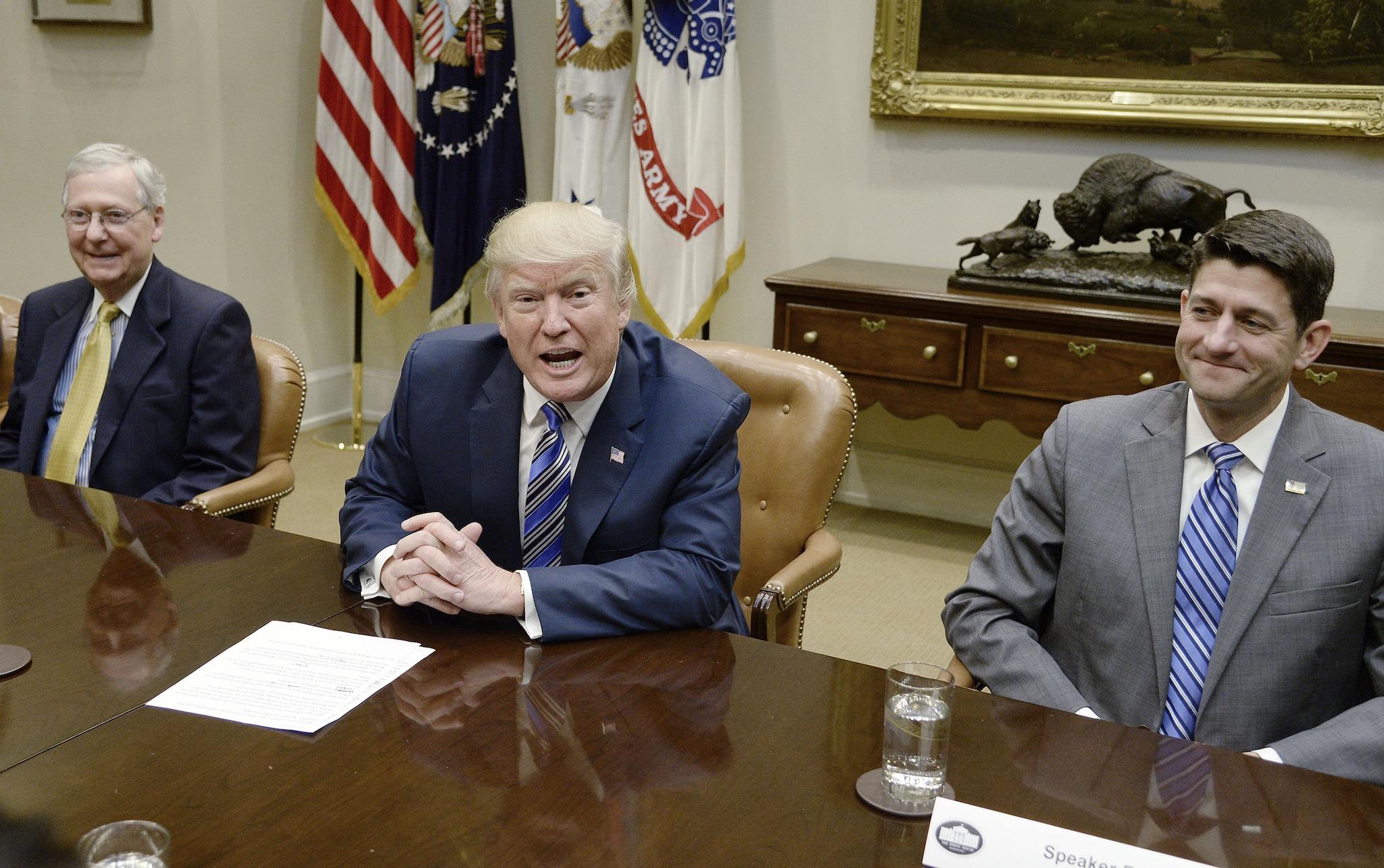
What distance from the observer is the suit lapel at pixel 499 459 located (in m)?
1.99

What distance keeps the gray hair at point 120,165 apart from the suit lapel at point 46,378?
0.26 meters

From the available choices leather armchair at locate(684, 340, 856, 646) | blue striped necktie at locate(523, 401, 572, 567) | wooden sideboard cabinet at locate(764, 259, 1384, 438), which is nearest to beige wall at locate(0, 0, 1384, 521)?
wooden sideboard cabinet at locate(764, 259, 1384, 438)

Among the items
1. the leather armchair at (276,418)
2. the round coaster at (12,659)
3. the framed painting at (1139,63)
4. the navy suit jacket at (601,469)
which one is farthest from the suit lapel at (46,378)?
the framed painting at (1139,63)

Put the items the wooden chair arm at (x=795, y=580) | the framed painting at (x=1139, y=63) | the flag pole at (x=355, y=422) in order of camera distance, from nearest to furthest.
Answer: the wooden chair arm at (x=795, y=580), the framed painting at (x=1139, y=63), the flag pole at (x=355, y=422)

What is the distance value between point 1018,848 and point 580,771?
47 cm

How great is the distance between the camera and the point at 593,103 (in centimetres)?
470

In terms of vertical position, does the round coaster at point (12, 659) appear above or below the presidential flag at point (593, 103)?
below

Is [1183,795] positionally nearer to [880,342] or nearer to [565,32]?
[880,342]

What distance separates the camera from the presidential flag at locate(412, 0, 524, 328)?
494 cm

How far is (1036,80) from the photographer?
4.23m

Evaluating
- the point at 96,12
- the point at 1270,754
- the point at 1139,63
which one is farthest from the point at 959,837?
the point at 96,12

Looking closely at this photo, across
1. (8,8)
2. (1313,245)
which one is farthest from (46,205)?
(1313,245)

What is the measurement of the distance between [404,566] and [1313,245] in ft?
4.56

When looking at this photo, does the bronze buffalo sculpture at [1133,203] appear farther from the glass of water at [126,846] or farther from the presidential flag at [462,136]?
the glass of water at [126,846]
